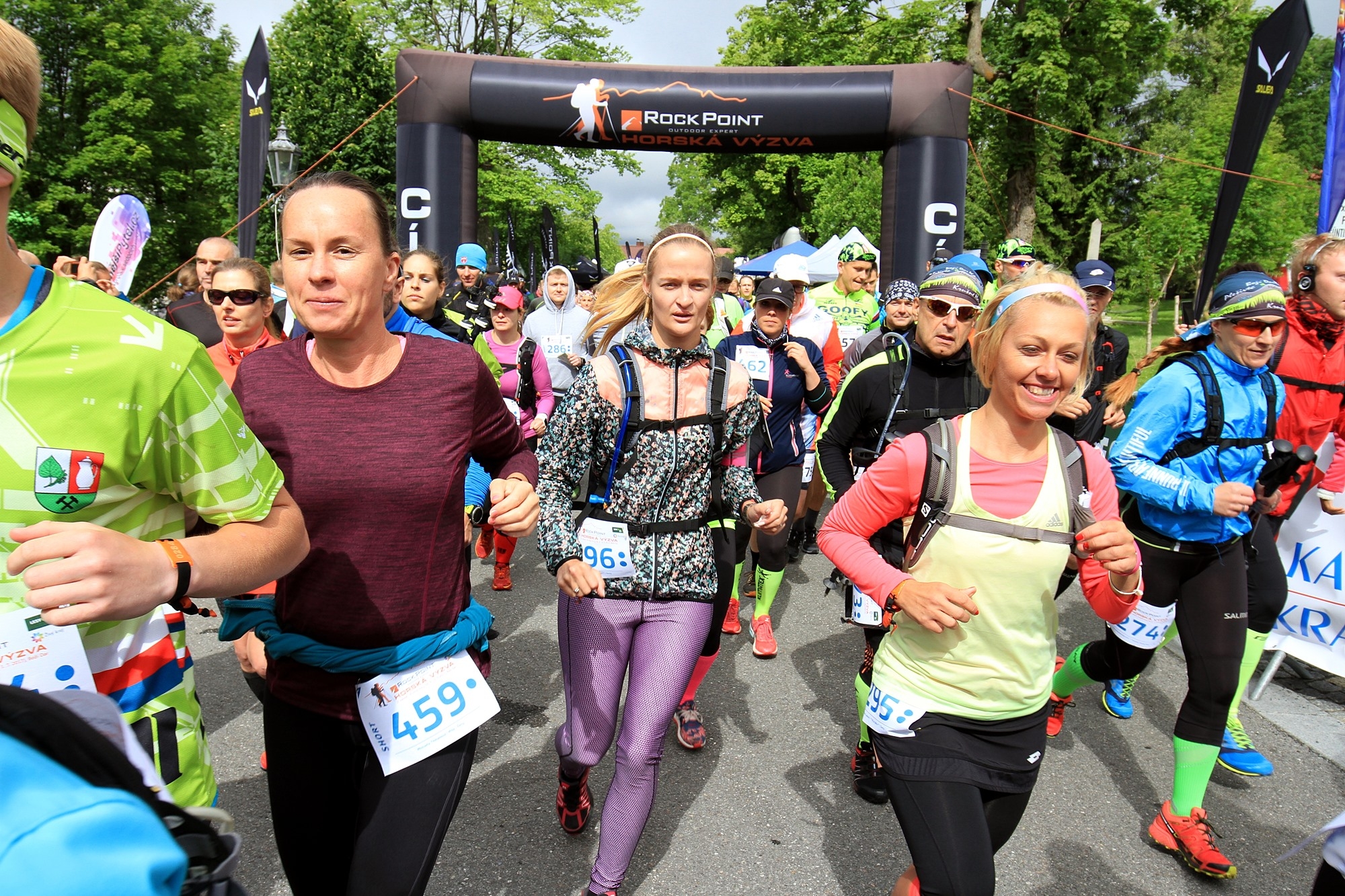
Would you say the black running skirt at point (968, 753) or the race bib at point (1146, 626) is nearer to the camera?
the black running skirt at point (968, 753)

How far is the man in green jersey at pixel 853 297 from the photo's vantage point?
8055 mm

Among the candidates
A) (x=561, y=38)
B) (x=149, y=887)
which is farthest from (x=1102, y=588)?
(x=561, y=38)

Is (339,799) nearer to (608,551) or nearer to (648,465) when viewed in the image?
(608,551)

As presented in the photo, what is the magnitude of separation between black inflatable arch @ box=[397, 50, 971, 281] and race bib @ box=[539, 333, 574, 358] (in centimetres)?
614

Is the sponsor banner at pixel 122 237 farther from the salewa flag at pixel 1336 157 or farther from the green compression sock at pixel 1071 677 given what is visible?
the salewa flag at pixel 1336 157

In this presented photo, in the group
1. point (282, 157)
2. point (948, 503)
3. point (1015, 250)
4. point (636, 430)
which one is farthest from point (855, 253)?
point (282, 157)

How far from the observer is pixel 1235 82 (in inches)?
1357

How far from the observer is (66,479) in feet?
4.10

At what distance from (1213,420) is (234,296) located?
13.8 ft

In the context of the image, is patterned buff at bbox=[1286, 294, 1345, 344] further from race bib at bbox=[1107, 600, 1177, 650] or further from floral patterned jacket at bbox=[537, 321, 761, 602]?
floral patterned jacket at bbox=[537, 321, 761, 602]

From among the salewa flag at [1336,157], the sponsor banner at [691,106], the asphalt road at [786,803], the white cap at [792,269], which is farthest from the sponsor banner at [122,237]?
the salewa flag at [1336,157]

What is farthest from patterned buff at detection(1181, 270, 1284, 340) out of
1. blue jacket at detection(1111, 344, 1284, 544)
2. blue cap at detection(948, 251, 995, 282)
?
blue cap at detection(948, 251, 995, 282)

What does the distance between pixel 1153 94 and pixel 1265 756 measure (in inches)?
1967

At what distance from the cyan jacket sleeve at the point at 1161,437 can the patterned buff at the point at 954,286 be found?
0.75 meters
